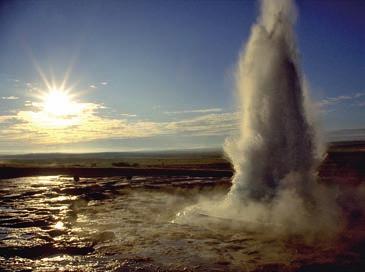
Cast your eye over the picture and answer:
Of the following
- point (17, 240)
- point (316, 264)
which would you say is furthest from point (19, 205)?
point (316, 264)

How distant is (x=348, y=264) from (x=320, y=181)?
795 inches

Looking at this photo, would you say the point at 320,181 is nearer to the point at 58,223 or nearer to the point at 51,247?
the point at 58,223

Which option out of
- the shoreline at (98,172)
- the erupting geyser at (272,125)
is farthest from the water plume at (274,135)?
the shoreline at (98,172)

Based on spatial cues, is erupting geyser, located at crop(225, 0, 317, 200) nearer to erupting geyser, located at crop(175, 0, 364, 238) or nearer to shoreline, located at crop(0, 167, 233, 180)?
erupting geyser, located at crop(175, 0, 364, 238)

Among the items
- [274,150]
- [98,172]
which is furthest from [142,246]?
[98,172]

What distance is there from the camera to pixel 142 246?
11023 mm

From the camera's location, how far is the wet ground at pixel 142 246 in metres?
9.16

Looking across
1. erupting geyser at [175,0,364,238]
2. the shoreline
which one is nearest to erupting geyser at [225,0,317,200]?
erupting geyser at [175,0,364,238]

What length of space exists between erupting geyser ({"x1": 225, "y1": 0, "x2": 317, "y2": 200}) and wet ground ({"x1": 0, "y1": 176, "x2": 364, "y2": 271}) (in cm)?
393

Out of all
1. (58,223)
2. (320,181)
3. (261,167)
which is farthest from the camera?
(320,181)

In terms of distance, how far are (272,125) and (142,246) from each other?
375 inches

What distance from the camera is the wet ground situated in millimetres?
9164

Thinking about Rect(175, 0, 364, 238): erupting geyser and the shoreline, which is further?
the shoreline

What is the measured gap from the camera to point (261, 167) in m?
17.6
